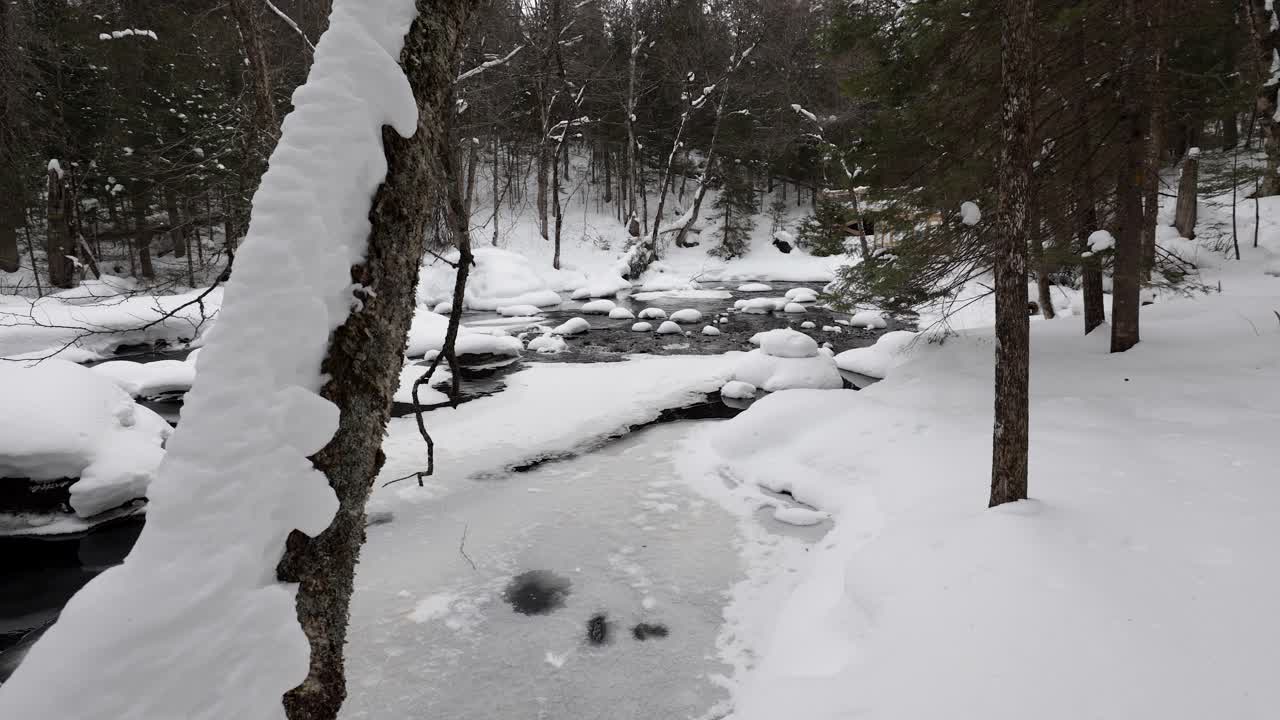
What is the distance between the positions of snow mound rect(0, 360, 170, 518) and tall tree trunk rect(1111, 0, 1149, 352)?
11.6 metres

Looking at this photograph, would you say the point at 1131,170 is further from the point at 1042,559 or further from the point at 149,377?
the point at 149,377

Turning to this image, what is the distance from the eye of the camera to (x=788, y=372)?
10891 mm

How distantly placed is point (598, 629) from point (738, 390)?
662 centimetres

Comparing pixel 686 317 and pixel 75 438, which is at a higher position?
pixel 75 438

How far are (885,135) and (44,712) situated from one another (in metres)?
9.92

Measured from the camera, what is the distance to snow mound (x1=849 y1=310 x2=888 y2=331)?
1694 centimetres

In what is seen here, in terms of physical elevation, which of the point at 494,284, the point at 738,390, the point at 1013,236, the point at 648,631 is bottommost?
the point at 648,631

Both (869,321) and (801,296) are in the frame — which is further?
(801,296)

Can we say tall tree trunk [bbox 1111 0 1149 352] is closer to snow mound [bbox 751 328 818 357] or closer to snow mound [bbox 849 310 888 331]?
snow mound [bbox 751 328 818 357]

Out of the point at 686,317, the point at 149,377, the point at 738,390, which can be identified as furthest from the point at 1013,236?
the point at 686,317

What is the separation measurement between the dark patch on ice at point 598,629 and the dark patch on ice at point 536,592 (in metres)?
0.35

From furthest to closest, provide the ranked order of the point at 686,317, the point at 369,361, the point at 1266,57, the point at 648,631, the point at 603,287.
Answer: the point at 603,287
the point at 686,317
the point at 1266,57
the point at 648,631
the point at 369,361

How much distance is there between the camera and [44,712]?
50.5 inches

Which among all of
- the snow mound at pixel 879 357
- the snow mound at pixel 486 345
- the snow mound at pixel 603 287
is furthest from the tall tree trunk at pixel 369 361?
the snow mound at pixel 603 287
